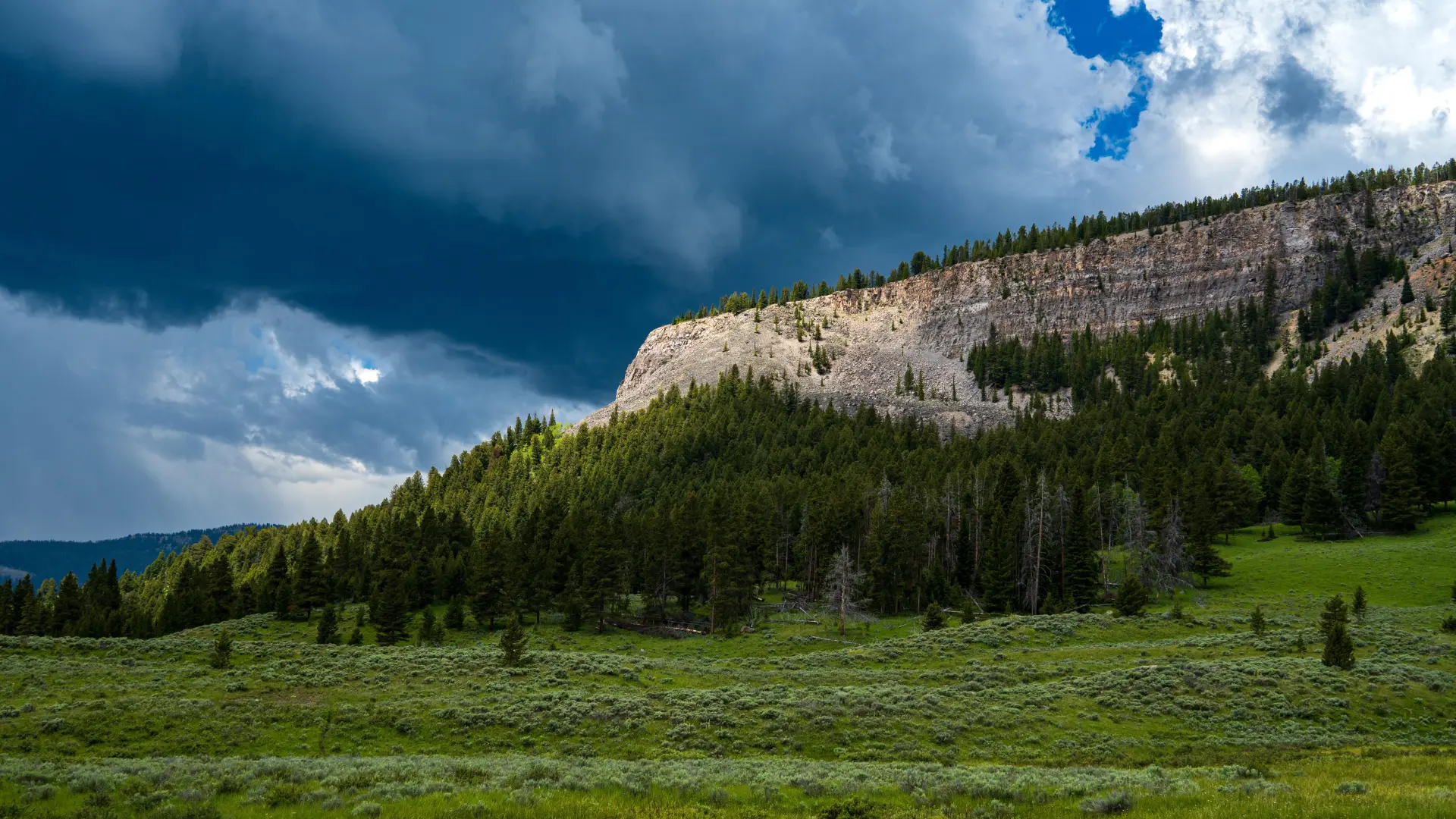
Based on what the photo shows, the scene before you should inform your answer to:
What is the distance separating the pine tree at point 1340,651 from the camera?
39.5 meters

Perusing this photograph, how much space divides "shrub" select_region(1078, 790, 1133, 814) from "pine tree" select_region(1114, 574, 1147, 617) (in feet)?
174

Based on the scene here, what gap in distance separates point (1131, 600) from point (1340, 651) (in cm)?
2508

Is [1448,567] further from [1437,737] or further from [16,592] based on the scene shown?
[16,592]

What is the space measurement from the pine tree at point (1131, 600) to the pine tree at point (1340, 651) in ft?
79.7

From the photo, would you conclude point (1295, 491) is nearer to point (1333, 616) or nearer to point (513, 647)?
point (1333, 616)

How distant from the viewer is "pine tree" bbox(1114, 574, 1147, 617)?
64312mm

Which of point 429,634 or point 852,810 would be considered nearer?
point 852,810

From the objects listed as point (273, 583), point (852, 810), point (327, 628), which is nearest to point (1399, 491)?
point (852, 810)

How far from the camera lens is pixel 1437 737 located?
31469mm

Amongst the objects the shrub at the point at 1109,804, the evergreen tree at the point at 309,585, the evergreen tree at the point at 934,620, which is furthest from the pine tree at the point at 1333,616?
the evergreen tree at the point at 309,585

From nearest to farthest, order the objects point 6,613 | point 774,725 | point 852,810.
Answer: point 852,810
point 774,725
point 6,613

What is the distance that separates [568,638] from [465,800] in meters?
54.3

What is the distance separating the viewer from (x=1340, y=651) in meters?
39.7

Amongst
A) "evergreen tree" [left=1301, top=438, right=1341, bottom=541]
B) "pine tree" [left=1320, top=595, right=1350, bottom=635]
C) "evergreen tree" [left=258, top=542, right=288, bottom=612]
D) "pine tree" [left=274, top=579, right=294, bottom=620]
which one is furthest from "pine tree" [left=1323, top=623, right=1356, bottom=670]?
"evergreen tree" [left=258, top=542, right=288, bottom=612]
